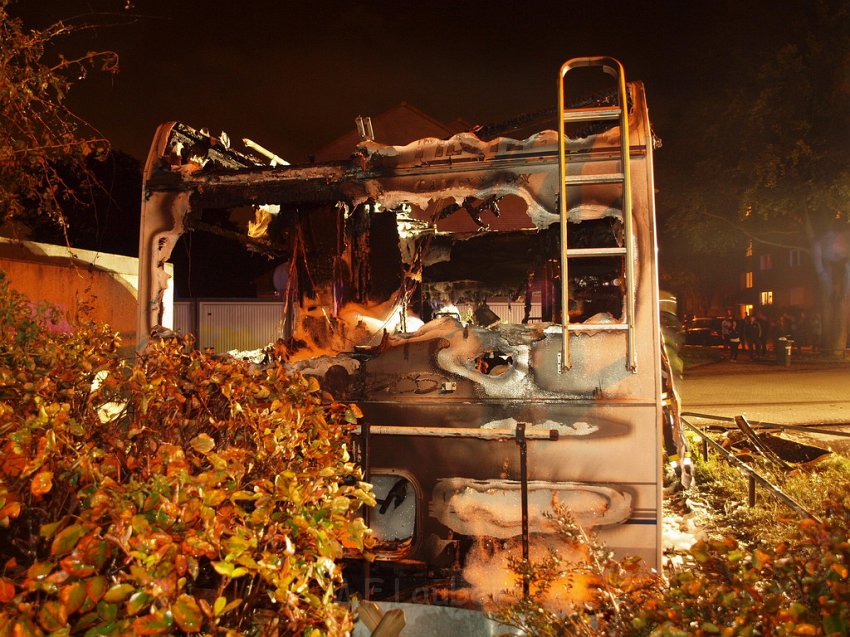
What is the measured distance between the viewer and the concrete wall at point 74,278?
6883 mm

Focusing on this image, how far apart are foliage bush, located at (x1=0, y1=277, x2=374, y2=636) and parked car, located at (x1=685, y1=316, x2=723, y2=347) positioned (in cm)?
3395

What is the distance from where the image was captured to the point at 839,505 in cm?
207

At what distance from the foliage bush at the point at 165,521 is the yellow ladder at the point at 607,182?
1549 millimetres

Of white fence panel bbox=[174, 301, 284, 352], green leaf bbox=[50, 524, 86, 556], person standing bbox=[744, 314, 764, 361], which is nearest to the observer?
green leaf bbox=[50, 524, 86, 556]

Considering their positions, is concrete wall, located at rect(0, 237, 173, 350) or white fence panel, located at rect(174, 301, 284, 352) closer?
concrete wall, located at rect(0, 237, 173, 350)

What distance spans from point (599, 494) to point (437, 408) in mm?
1075

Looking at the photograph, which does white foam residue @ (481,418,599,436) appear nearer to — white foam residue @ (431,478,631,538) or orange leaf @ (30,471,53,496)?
white foam residue @ (431,478,631,538)

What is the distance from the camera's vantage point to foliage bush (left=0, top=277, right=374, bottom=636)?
1.37 metres

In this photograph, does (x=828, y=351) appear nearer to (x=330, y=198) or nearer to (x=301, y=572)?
(x=330, y=198)

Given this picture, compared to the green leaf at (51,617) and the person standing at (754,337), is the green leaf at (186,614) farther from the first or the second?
the person standing at (754,337)

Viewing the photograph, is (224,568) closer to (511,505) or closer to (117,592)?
(117,592)

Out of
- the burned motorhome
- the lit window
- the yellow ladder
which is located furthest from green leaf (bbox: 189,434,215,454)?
the lit window

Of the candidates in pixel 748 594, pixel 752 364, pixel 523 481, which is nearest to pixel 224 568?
pixel 748 594

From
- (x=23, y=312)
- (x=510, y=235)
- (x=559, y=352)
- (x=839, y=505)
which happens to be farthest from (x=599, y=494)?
(x=510, y=235)
